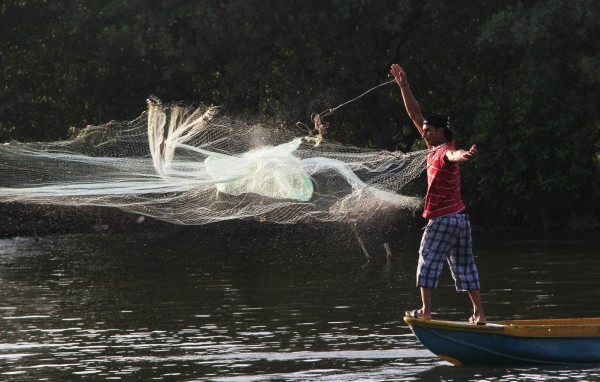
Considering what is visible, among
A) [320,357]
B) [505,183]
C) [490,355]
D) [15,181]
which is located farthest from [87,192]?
[505,183]

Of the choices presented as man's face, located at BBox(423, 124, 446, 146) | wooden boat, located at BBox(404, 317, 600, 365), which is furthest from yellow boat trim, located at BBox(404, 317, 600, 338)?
man's face, located at BBox(423, 124, 446, 146)

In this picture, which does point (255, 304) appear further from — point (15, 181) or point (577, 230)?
point (577, 230)

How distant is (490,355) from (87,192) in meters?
4.59

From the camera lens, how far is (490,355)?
10781 mm

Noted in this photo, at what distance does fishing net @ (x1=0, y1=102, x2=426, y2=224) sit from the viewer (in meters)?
12.9

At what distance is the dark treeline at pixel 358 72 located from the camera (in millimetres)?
30688

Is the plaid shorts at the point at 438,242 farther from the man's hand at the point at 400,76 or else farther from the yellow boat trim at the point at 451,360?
the man's hand at the point at 400,76

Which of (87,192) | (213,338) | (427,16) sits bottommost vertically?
(213,338)

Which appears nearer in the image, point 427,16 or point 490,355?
point 490,355

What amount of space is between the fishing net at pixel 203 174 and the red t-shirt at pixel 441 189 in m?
1.83

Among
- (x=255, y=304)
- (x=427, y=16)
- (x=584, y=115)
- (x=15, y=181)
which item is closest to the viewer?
(x=15, y=181)

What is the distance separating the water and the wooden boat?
17 centimetres

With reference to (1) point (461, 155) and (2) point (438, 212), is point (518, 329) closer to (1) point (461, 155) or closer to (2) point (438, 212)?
(2) point (438, 212)

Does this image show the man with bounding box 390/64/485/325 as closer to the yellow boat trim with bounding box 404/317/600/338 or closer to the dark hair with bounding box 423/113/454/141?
the dark hair with bounding box 423/113/454/141
